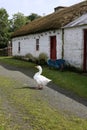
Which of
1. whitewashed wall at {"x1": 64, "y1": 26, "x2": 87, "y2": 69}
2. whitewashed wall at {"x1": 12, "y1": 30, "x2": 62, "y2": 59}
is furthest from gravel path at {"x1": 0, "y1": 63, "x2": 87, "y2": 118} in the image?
whitewashed wall at {"x1": 12, "y1": 30, "x2": 62, "y2": 59}

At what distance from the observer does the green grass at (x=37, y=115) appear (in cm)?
776

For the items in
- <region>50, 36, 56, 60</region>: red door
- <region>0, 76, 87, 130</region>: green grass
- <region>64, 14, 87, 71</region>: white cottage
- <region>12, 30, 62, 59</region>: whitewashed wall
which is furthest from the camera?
<region>50, 36, 56, 60</region>: red door

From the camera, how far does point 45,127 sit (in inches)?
301

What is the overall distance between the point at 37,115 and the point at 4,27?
47.4m

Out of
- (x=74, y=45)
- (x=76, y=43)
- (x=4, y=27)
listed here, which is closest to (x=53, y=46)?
(x=74, y=45)

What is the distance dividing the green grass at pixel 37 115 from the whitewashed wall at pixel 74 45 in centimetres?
787

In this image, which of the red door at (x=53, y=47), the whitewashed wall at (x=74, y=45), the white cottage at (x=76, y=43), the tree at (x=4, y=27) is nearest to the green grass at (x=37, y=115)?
the white cottage at (x=76, y=43)

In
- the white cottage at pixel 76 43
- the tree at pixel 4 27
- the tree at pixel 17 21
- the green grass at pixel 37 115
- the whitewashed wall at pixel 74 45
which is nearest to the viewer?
the green grass at pixel 37 115

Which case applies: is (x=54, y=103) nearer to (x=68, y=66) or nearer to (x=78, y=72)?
(x=78, y=72)

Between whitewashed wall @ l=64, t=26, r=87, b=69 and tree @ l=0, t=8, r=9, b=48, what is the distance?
32900 mm

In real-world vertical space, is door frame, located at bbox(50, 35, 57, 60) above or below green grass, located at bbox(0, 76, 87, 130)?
above

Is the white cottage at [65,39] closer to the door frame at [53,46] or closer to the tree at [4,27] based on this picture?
the door frame at [53,46]

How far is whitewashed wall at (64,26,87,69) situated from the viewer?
19.7 m

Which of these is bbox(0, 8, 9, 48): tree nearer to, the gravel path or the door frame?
the door frame
